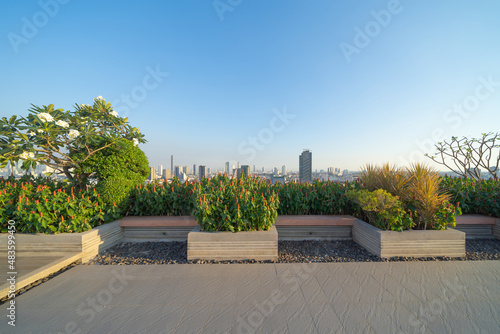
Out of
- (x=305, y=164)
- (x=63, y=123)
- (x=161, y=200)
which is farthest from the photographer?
(x=305, y=164)

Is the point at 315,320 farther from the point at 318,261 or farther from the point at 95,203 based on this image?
the point at 95,203

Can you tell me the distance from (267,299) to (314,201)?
245 cm

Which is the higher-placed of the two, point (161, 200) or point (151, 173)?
point (151, 173)

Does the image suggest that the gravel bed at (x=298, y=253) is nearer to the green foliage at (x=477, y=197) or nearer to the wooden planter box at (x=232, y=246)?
the wooden planter box at (x=232, y=246)

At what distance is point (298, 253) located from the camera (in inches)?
121

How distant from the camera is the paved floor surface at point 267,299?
61.4 inches

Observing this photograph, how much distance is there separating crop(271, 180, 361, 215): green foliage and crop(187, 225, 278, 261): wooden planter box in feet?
3.75

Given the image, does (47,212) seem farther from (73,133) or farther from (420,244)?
(420,244)

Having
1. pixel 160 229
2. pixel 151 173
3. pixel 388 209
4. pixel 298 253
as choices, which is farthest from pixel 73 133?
pixel 388 209

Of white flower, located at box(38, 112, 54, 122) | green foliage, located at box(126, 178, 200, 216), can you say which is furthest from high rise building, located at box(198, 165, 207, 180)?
white flower, located at box(38, 112, 54, 122)

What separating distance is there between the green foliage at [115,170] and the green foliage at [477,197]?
615cm

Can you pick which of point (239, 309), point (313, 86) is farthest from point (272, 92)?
point (239, 309)

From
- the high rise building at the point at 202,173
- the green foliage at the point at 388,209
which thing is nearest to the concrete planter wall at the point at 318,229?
the green foliage at the point at 388,209

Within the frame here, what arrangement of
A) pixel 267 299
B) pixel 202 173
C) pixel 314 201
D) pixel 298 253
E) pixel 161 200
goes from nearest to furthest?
pixel 267 299 → pixel 298 253 → pixel 161 200 → pixel 314 201 → pixel 202 173
